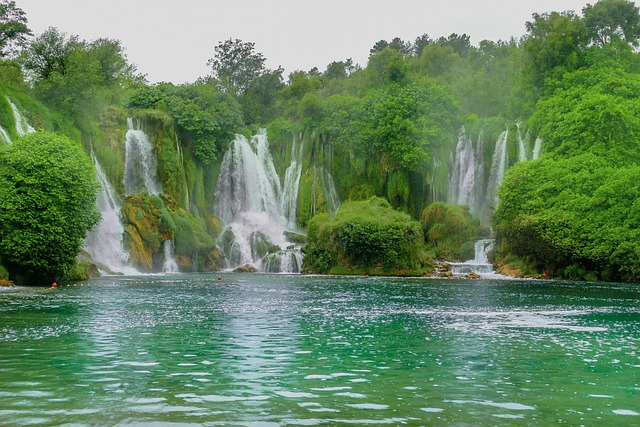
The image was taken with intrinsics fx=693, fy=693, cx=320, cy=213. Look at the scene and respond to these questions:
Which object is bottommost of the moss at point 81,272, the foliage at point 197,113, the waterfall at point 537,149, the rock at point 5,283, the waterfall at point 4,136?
the rock at point 5,283

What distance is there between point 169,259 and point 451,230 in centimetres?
2437

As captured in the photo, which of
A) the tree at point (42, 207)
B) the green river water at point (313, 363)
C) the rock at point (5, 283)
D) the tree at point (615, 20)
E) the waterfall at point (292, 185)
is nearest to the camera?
the green river water at point (313, 363)

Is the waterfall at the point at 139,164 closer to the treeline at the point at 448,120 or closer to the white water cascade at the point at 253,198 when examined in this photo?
the treeline at the point at 448,120

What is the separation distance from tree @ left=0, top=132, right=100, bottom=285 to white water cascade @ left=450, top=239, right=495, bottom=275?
2869 cm

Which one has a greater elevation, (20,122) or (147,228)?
(20,122)

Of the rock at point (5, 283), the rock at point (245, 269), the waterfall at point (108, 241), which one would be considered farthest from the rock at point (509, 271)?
the rock at point (5, 283)

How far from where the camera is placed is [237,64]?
111 m

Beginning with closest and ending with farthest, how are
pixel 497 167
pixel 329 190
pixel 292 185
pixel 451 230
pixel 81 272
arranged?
1. pixel 81 272
2. pixel 451 230
3. pixel 497 167
4. pixel 292 185
5. pixel 329 190

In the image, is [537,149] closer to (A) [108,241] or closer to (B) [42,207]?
(A) [108,241]

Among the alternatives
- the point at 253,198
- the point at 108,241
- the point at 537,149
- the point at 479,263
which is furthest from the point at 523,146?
the point at 108,241

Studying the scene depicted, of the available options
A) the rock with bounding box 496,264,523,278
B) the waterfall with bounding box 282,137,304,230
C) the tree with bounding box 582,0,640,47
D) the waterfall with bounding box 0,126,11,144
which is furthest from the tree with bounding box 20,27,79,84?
the tree with bounding box 582,0,640,47

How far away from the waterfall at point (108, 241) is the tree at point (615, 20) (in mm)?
47617

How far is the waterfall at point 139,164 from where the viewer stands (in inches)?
2414

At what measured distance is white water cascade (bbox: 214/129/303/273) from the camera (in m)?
63.8
